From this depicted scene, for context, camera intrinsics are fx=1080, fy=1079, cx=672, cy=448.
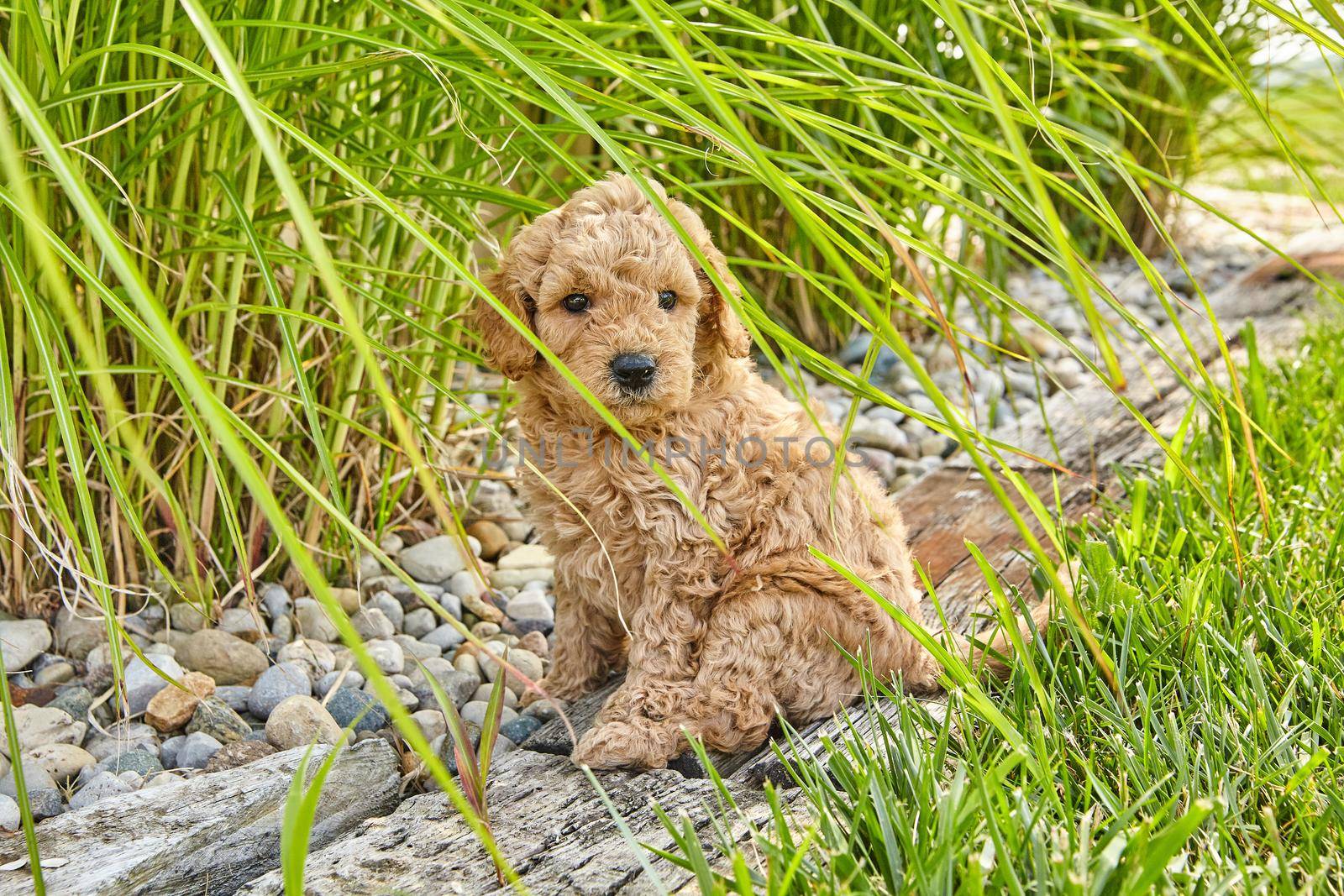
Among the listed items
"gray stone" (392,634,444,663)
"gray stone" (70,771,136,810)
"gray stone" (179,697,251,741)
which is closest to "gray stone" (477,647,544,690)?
"gray stone" (392,634,444,663)

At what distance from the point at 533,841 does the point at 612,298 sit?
3.17ft

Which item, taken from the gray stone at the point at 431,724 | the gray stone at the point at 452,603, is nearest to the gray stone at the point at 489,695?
the gray stone at the point at 431,724

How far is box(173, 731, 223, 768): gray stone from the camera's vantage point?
2.27 meters

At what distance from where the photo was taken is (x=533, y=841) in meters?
1.80

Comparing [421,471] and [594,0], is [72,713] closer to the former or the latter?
[421,471]

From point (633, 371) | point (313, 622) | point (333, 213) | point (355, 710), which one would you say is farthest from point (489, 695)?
point (333, 213)

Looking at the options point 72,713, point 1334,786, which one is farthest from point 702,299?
point 72,713

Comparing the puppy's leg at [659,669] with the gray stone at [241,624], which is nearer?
the puppy's leg at [659,669]

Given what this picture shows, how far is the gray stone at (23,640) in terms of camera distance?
8.17 ft

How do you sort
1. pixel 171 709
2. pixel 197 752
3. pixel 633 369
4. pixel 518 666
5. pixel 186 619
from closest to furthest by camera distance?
pixel 633 369, pixel 197 752, pixel 171 709, pixel 518 666, pixel 186 619

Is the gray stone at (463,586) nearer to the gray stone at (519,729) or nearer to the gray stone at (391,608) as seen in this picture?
the gray stone at (391,608)

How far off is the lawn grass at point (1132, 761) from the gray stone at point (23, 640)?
171 centimetres

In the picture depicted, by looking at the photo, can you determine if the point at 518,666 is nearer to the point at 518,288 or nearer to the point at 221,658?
the point at 221,658

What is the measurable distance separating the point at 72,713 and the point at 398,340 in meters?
1.38
